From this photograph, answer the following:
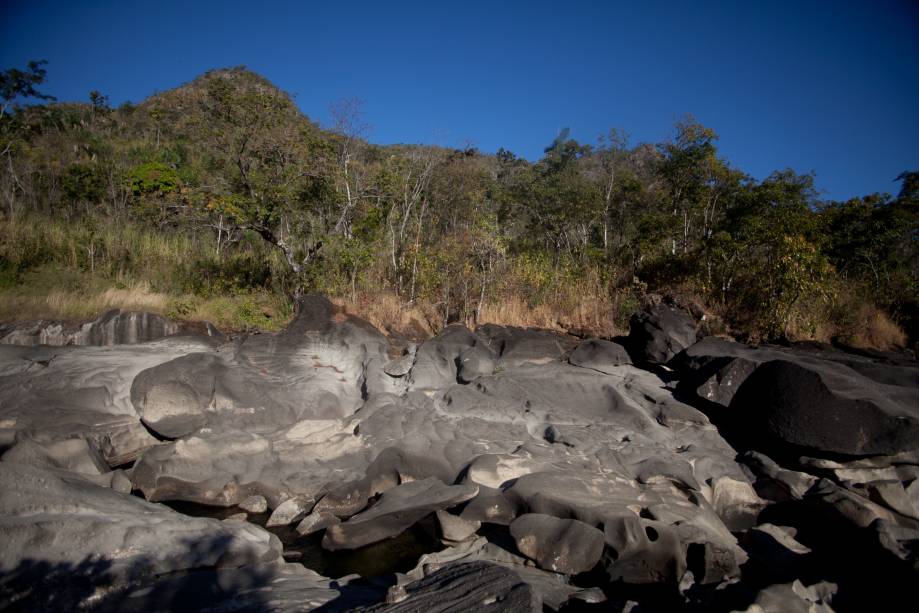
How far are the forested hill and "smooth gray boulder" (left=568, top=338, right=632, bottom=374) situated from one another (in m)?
1.70

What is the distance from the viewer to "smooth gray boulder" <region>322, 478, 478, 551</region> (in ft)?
18.2

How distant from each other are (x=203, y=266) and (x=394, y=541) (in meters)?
8.91

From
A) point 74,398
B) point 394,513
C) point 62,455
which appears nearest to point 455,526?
point 394,513

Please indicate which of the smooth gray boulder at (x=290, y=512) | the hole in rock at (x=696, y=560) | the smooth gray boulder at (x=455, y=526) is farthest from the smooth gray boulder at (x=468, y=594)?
the smooth gray boulder at (x=290, y=512)

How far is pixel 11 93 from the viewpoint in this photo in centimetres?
1582

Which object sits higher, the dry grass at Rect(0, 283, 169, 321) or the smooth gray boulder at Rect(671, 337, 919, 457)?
the dry grass at Rect(0, 283, 169, 321)

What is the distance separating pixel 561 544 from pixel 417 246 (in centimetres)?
788

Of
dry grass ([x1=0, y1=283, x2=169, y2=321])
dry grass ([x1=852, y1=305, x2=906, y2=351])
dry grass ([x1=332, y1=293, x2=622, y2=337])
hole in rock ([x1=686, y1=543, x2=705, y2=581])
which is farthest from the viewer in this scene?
dry grass ([x1=332, y1=293, x2=622, y2=337])

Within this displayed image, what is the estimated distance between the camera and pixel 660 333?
31.0ft

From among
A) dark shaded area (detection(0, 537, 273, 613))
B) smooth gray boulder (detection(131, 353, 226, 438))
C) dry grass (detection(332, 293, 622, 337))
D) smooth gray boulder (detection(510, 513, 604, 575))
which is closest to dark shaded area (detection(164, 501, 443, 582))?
dark shaded area (detection(0, 537, 273, 613))

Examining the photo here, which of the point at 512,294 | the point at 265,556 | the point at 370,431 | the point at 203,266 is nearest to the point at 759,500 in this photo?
the point at 370,431

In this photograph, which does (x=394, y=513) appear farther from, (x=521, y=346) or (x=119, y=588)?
(x=521, y=346)

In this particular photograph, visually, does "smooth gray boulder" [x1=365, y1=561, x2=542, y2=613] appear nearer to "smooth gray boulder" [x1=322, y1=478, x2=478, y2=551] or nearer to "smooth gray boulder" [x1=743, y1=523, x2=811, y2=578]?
"smooth gray boulder" [x1=322, y1=478, x2=478, y2=551]

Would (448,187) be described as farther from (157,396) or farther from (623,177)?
(157,396)
